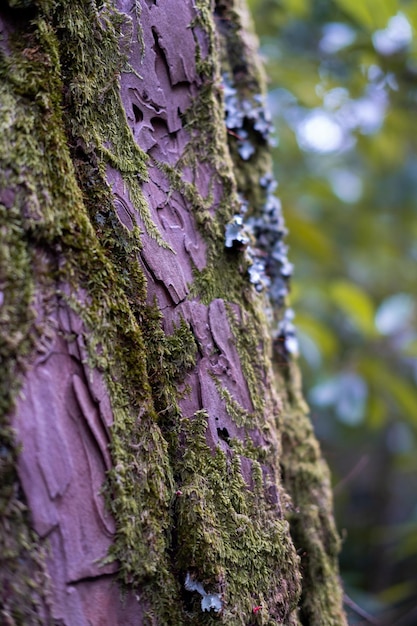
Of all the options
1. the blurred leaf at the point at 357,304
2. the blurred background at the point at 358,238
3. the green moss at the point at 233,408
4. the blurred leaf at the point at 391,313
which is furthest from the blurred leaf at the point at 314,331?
the green moss at the point at 233,408

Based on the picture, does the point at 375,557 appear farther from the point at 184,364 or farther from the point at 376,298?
the point at 184,364

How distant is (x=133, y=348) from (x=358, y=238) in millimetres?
2991

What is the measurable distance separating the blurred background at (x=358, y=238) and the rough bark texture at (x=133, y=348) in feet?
1.56

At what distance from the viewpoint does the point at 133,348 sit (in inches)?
33.2

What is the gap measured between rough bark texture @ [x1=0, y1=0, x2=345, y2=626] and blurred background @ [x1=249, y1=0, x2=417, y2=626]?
1.56 feet

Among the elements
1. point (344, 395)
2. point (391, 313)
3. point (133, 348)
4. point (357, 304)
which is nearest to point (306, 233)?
point (357, 304)

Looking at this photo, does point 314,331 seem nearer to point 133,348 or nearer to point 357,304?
point 357,304

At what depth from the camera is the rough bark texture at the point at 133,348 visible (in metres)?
0.71

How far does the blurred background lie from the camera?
2182 millimetres

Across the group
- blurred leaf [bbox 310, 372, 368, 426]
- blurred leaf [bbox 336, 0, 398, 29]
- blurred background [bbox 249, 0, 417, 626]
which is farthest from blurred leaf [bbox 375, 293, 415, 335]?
blurred leaf [bbox 336, 0, 398, 29]

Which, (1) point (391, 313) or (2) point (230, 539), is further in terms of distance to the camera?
(1) point (391, 313)

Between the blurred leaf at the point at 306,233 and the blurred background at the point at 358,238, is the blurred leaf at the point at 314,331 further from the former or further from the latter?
the blurred leaf at the point at 306,233

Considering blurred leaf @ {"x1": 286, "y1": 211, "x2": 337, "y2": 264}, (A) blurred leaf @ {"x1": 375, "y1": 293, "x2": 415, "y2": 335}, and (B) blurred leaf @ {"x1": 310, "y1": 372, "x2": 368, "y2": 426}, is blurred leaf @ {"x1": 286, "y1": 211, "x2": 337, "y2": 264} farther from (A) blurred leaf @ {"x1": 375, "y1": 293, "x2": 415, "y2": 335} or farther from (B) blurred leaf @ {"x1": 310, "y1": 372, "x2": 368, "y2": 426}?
(B) blurred leaf @ {"x1": 310, "y1": 372, "x2": 368, "y2": 426}

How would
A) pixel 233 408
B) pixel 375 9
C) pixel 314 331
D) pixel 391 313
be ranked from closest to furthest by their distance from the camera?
pixel 233 408 < pixel 375 9 < pixel 314 331 < pixel 391 313
